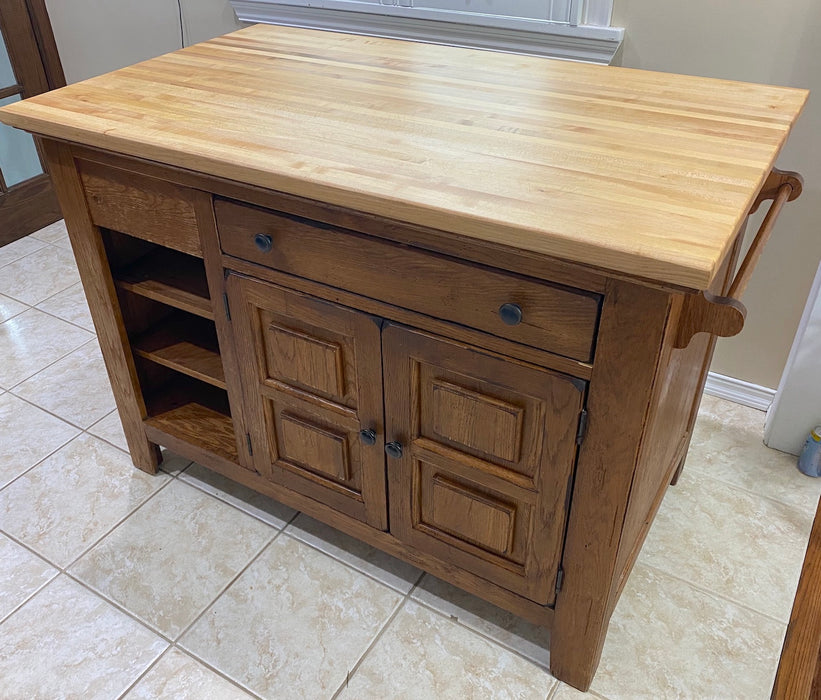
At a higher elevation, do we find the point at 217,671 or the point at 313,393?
the point at 313,393

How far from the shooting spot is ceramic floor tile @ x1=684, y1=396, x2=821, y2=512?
1.72 metres

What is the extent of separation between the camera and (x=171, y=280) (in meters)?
1.51

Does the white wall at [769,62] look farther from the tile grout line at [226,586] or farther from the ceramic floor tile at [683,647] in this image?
the tile grout line at [226,586]

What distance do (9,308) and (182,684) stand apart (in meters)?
1.61

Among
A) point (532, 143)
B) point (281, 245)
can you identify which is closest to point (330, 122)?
point (281, 245)

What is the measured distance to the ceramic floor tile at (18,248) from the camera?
8.84ft

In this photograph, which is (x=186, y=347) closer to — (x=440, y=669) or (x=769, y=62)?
(x=440, y=669)

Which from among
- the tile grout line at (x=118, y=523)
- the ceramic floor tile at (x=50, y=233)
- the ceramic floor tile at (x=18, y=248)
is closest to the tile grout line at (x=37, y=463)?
the tile grout line at (x=118, y=523)

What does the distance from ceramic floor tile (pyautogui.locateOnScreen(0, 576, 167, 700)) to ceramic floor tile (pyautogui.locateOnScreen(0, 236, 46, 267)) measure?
1613mm

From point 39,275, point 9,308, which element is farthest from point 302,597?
point 39,275

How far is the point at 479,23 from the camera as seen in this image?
5.98ft

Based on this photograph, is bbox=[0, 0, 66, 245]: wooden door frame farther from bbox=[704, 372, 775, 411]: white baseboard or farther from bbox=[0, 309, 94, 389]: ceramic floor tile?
bbox=[704, 372, 775, 411]: white baseboard

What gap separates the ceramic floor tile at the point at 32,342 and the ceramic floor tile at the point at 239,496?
719 mm

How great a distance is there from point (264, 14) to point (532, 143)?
4.67 ft
